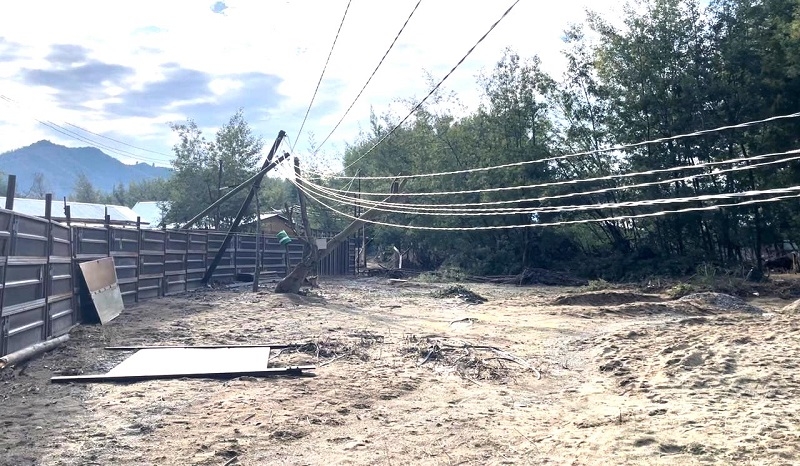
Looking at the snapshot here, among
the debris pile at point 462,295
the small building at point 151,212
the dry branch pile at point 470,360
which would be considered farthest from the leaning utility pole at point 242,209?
the small building at point 151,212

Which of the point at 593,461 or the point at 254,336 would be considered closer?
the point at 593,461

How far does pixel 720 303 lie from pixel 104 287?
14040 mm

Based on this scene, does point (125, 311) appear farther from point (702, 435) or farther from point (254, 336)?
point (702, 435)

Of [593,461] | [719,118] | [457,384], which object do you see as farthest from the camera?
[719,118]

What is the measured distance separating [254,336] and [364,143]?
40.7 meters

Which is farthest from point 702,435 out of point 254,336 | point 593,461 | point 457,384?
point 254,336

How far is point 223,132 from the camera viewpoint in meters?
38.0

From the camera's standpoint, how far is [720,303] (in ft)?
50.3

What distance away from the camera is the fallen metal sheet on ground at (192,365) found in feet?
23.1

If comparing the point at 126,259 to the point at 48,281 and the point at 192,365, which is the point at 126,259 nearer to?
the point at 48,281

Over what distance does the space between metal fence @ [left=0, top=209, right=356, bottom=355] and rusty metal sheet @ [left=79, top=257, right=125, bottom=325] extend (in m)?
0.16

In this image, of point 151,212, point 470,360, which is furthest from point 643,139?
point 151,212

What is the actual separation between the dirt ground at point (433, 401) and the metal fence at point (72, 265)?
1.79 ft

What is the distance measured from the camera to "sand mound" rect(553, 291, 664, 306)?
17.5 metres
